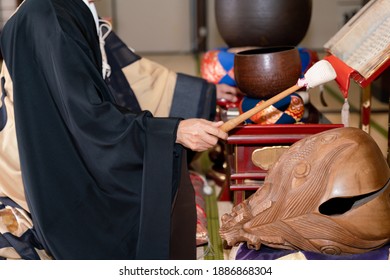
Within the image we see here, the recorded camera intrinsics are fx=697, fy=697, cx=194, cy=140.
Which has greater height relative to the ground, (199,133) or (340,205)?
(199,133)

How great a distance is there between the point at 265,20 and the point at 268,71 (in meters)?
0.68

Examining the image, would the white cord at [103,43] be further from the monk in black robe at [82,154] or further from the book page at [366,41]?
the book page at [366,41]

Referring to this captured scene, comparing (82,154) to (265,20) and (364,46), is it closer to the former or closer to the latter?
(364,46)

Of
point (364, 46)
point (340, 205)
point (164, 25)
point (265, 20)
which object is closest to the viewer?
point (340, 205)

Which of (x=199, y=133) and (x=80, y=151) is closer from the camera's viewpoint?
(x=199, y=133)

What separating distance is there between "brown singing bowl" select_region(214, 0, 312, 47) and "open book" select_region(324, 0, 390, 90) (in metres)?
0.34

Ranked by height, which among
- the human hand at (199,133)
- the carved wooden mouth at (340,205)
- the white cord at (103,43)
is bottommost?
the carved wooden mouth at (340,205)

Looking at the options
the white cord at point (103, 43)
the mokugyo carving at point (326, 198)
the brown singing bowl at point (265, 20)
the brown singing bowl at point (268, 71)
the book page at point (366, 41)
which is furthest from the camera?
the brown singing bowl at point (265, 20)

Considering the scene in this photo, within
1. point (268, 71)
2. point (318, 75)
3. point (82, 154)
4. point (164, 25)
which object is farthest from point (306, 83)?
point (164, 25)

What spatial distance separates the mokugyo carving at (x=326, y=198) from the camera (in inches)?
71.2

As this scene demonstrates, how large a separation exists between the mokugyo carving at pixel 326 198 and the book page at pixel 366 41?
331 millimetres

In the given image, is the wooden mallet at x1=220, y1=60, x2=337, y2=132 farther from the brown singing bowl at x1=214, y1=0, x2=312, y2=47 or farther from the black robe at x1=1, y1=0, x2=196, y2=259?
the brown singing bowl at x1=214, y1=0, x2=312, y2=47

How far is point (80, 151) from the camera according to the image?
215 centimetres

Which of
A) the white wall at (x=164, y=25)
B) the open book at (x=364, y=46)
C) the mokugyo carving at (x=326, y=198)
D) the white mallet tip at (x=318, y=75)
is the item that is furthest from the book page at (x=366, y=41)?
the white wall at (x=164, y=25)
